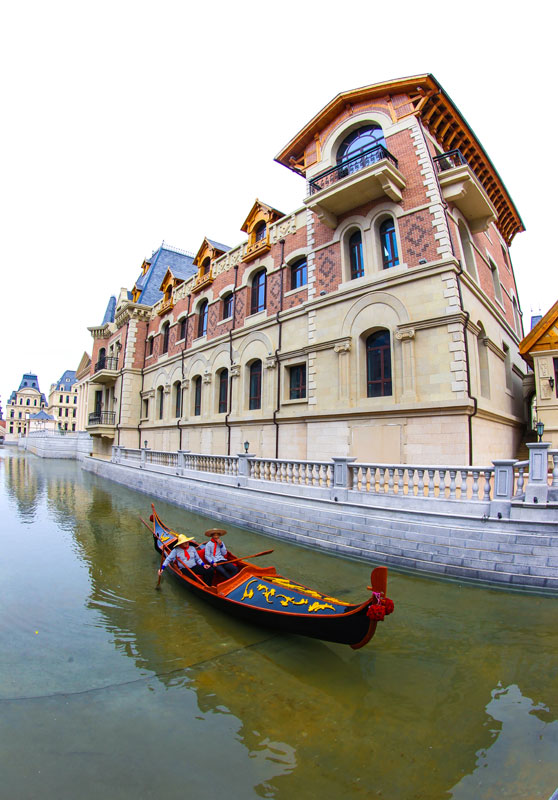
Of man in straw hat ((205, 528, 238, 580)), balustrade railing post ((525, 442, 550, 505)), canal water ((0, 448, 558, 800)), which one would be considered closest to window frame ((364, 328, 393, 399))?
balustrade railing post ((525, 442, 550, 505))

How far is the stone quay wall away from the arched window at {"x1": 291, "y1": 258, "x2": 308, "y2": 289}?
26.9 feet

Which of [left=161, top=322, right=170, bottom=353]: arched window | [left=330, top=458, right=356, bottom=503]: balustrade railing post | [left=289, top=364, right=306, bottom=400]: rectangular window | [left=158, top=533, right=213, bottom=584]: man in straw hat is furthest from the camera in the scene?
[left=161, top=322, right=170, bottom=353]: arched window

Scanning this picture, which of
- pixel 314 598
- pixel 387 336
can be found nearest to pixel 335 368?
pixel 387 336

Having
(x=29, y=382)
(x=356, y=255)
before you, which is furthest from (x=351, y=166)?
(x=29, y=382)

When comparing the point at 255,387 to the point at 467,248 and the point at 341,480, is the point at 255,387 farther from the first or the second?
the point at 467,248

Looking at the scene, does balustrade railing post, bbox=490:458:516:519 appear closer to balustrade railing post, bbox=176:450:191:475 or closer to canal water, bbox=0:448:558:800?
canal water, bbox=0:448:558:800

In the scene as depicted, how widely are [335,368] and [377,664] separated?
10.1 metres

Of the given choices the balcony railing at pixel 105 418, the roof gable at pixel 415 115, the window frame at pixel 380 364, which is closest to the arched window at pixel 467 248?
the roof gable at pixel 415 115

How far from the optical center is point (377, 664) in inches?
186

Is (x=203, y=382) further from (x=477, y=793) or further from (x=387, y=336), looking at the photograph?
(x=477, y=793)

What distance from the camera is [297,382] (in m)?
16.1

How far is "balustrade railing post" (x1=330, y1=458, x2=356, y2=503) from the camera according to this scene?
9.64 metres

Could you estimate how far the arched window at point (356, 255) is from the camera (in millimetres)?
14266

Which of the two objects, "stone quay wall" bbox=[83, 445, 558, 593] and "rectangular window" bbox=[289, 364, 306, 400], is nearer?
"stone quay wall" bbox=[83, 445, 558, 593]
